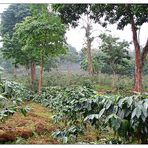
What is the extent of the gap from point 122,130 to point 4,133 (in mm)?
1278

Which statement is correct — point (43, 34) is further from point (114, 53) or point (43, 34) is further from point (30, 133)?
point (30, 133)

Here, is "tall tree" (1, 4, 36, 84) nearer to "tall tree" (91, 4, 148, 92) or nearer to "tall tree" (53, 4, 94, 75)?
"tall tree" (53, 4, 94, 75)

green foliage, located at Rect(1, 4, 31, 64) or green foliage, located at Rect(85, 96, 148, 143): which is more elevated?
green foliage, located at Rect(1, 4, 31, 64)

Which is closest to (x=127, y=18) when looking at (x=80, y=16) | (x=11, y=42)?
(x=80, y=16)

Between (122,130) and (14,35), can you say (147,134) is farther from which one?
(14,35)

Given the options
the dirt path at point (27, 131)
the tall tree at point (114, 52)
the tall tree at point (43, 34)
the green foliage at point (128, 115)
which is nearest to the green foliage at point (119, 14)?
the tall tree at point (114, 52)

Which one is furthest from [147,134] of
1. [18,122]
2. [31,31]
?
[31,31]

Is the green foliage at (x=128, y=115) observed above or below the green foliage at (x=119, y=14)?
below

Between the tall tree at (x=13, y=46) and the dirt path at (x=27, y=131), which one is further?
the tall tree at (x=13, y=46)

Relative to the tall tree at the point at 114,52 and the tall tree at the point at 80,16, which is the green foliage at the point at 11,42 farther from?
the tall tree at the point at 114,52

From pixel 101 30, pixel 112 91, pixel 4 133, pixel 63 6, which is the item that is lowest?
pixel 4 133

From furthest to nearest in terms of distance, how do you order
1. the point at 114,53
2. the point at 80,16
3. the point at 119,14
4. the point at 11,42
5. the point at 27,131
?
the point at 11,42 < the point at 114,53 < the point at 80,16 < the point at 119,14 < the point at 27,131

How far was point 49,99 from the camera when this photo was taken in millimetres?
5359

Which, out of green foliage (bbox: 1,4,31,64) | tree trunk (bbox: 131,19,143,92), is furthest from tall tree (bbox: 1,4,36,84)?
tree trunk (bbox: 131,19,143,92)
